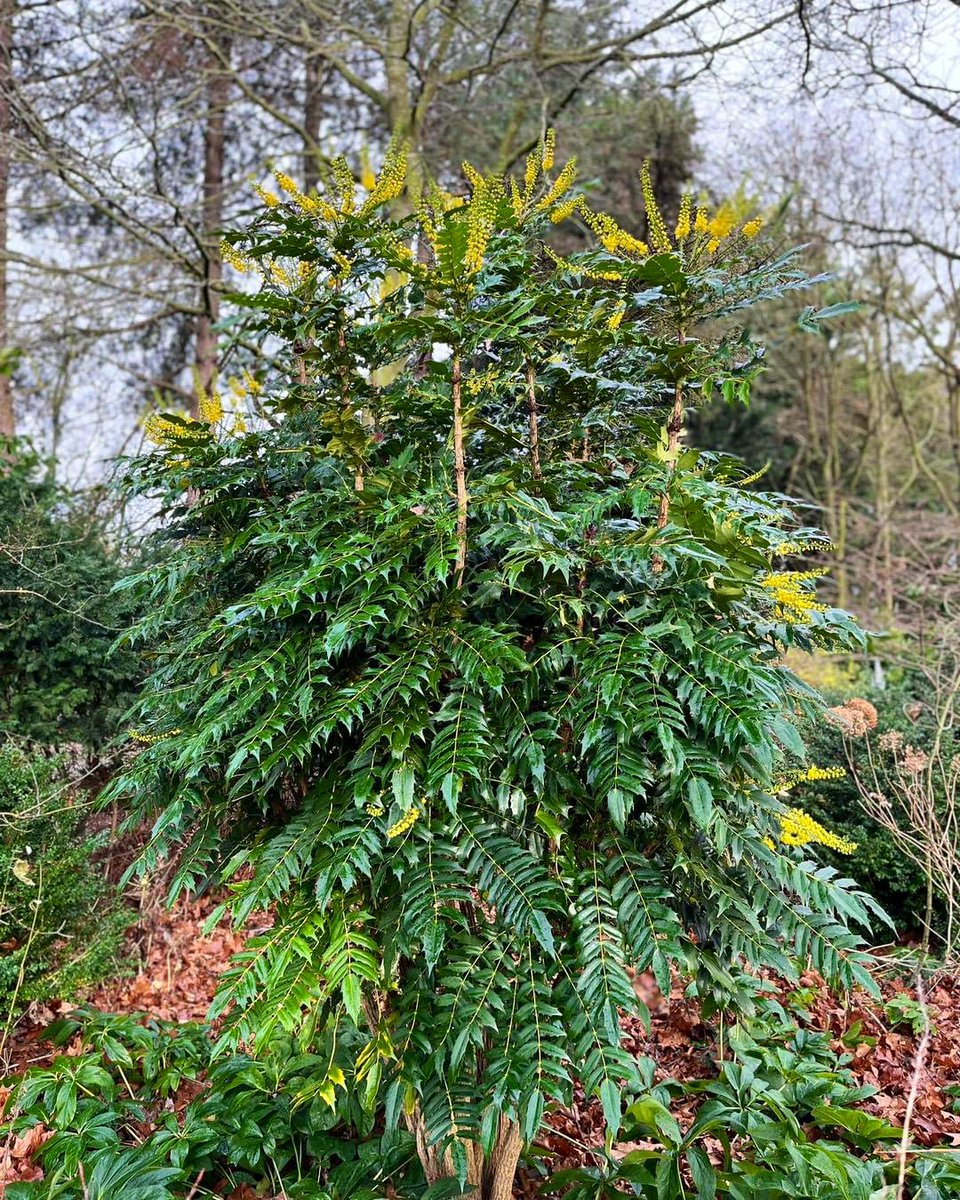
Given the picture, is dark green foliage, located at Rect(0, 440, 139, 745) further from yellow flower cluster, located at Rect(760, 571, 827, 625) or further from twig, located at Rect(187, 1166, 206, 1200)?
yellow flower cluster, located at Rect(760, 571, 827, 625)

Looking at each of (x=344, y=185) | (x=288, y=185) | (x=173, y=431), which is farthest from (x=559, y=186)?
(x=173, y=431)

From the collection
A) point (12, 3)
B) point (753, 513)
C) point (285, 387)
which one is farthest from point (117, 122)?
point (753, 513)

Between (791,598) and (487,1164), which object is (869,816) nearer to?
(487,1164)

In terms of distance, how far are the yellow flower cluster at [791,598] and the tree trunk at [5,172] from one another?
5.58m

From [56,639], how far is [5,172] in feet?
18.5

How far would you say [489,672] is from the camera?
150 cm

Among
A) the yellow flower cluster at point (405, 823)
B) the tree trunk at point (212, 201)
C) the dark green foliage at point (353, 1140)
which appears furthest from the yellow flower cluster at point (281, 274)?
the tree trunk at point (212, 201)

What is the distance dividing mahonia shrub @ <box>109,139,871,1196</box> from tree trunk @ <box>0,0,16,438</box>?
15.5 feet

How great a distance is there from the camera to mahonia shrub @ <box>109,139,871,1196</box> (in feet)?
5.09

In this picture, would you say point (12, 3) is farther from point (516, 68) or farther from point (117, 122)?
point (516, 68)

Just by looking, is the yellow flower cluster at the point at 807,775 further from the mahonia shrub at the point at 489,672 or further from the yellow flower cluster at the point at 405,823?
the yellow flower cluster at the point at 405,823

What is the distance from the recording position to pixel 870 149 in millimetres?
9836

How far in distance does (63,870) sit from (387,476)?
268cm

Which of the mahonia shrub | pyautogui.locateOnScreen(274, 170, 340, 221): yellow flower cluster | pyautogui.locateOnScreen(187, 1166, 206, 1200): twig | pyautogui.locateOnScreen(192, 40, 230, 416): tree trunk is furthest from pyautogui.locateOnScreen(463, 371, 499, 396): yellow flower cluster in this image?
pyautogui.locateOnScreen(192, 40, 230, 416): tree trunk
